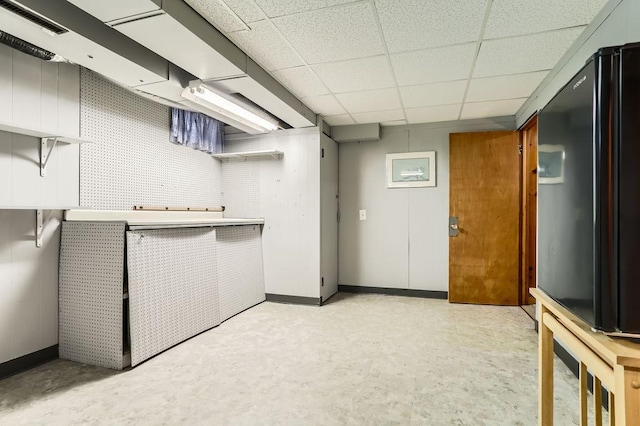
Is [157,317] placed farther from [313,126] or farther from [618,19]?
[618,19]

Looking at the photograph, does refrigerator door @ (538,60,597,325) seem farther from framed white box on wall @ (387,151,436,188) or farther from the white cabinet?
framed white box on wall @ (387,151,436,188)

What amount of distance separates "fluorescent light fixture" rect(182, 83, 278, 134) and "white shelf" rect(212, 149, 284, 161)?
0.99ft

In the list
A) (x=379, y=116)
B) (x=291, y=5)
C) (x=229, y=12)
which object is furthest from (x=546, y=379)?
(x=379, y=116)

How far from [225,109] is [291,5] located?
159 centimetres

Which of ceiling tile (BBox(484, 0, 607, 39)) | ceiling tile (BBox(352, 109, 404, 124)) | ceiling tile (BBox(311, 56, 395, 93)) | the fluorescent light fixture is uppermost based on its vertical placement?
ceiling tile (BBox(352, 109, 404, 124))

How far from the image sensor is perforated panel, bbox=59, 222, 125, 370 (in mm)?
2512

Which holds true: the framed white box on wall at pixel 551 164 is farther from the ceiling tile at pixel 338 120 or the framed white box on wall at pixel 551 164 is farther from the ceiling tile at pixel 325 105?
the ceiling tile at pixel 338 120

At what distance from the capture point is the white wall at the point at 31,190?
7.68ft

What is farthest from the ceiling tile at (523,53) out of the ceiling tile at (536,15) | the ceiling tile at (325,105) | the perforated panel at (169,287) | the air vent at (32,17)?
the perforated panel at (169,287)

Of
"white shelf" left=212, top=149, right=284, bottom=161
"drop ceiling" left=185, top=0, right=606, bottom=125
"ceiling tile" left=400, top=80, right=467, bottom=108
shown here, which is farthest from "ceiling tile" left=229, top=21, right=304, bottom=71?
"white shelf" left=212, top=149, right=284, bottom=161

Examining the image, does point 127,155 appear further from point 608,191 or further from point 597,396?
point 597,396

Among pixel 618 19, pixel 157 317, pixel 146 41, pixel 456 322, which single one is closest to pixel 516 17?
pixel 618 19

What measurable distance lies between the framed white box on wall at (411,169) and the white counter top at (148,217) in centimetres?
215

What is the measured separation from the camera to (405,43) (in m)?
2.48
